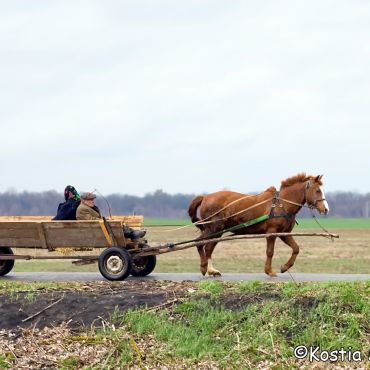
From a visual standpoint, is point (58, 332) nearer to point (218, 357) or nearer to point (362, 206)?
point (218, 357)

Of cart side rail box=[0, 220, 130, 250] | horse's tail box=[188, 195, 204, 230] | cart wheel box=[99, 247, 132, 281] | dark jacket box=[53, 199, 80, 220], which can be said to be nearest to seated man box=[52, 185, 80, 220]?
dark jacket box=[53, 199, 80, 220]

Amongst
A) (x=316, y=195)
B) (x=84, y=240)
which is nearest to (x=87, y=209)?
(x=84, y=240)

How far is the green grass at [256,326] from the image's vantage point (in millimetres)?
10805

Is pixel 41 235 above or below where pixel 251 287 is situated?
above

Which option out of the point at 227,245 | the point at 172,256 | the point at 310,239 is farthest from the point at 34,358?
the point at 310,239

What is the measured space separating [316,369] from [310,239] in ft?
121

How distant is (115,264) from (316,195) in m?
4.20

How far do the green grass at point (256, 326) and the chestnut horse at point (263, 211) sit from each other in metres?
3.52

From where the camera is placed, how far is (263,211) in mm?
16297

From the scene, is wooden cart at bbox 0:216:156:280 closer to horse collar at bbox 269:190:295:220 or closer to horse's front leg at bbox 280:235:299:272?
horse collar at bbox 269:190:295:220

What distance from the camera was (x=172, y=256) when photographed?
33844mm

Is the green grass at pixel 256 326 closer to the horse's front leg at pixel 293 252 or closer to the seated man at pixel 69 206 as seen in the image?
the horse's front leg at pixel 293 252

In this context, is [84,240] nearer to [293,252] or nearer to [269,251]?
[269,251]

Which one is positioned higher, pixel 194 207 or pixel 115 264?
pixel 194 207
